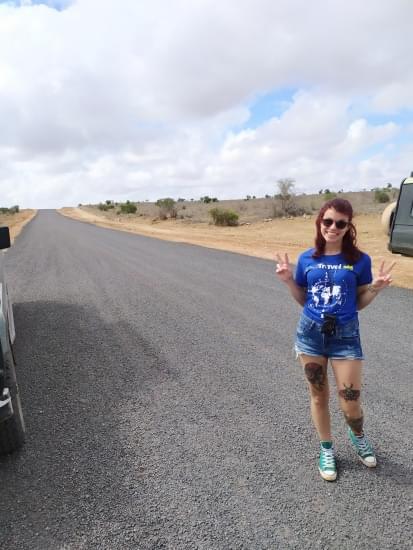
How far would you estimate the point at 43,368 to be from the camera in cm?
449

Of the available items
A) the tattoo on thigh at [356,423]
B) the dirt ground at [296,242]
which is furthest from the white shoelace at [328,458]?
the dirt ground at [296,242]

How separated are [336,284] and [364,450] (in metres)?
1.15

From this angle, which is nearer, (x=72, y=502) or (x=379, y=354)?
(x=72, y=502)

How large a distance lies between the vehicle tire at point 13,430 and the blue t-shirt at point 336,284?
6.82ft

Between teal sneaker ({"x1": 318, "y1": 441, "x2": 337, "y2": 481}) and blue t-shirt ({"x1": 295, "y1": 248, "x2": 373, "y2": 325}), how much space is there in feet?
2.82

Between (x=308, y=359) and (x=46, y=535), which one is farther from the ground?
(x=308, y=359)

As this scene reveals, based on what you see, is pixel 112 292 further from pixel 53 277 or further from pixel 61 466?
pixel 61 466

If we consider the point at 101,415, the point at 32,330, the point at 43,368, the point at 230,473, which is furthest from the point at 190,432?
the point at 32,330

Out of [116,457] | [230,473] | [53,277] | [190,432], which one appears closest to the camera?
[230,473]

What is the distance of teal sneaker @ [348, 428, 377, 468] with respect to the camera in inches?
109

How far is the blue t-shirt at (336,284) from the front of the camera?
8.62ft

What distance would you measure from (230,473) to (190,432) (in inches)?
22.3

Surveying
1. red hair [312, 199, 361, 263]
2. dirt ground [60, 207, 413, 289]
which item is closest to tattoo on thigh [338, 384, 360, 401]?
red hair [312, 199, 361, 263]

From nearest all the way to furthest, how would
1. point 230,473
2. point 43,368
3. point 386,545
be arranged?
point 386,545
point 230,473
point 43,368
